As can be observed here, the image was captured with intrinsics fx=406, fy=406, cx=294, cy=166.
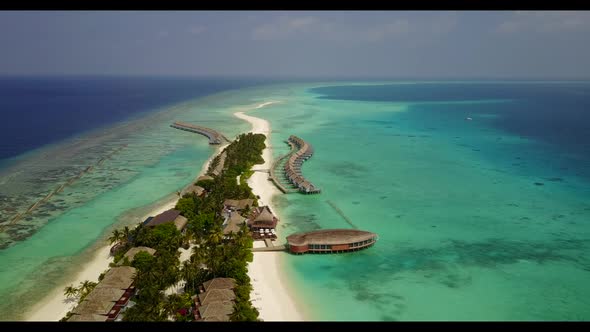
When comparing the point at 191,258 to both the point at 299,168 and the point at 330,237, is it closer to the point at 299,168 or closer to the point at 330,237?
the point at 330,237

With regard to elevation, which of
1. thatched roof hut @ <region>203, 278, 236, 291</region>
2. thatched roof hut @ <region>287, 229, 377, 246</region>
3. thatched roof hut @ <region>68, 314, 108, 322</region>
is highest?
thatched roof hut @ <region>287, 229, 377, 246</region>

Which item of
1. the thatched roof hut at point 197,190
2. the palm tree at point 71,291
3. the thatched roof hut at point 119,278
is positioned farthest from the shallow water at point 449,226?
the palm tree at point 71,291

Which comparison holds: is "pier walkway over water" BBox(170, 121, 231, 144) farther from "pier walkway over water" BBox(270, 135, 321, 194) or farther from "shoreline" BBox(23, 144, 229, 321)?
"shoreline" BBox(23, 144, 229, 321)

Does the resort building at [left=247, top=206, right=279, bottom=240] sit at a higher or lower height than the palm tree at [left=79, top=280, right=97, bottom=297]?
higher

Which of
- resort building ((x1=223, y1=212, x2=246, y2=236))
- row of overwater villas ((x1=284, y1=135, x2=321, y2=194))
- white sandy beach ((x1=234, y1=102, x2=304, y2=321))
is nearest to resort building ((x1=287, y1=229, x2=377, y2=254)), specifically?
white sandy beach ((x1=234, y1=102, x2=304, y2=321))

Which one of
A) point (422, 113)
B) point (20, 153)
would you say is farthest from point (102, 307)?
point (422, 113)
